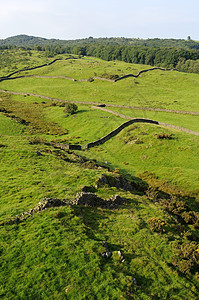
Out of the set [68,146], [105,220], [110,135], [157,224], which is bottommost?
[68,146]

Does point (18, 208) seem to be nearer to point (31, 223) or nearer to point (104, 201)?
point (31, 223)

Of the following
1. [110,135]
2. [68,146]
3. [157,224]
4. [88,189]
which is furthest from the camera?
[110,135]

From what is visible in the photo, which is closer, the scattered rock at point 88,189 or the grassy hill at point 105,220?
the grassy hill at point 105,220

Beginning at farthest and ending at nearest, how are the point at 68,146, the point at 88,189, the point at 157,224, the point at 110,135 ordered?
the point at 110,135 < the point at 68,146 < the point at 88,189 < the point at 157,224

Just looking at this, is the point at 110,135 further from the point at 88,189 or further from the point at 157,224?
the point at 157,224

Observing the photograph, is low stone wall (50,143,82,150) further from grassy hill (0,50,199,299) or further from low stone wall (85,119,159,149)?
low stone wall (85,119,159,149)

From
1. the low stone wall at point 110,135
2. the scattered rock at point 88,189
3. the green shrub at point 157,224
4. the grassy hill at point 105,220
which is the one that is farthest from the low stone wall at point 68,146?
the green shrub at point 157,224

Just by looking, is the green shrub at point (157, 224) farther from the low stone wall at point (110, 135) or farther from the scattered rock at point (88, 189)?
the low stone wall at point (110, 135)

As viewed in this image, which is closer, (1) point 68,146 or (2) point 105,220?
(2) point 105,220

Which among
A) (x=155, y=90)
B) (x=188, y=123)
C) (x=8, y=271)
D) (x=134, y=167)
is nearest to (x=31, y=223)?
(x=8, y=271)

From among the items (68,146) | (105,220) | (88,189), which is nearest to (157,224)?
(105,220)

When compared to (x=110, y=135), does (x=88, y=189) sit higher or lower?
higher

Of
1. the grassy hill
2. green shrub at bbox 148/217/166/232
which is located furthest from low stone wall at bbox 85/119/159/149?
green shrub at bbox 148/217/166/232
